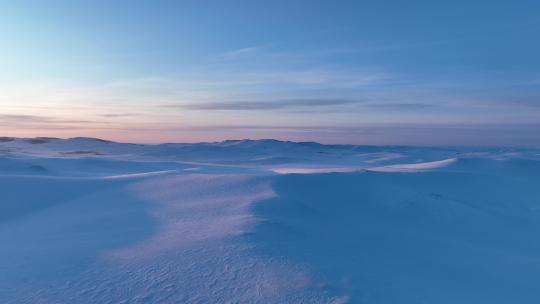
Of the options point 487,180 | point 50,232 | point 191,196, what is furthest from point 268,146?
point 50,232

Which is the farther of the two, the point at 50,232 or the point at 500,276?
the point at 50,232

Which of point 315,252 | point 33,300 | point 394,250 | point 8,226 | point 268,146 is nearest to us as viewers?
point 33,300

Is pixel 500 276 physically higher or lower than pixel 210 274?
lower

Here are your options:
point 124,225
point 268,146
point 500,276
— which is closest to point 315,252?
point 500,276

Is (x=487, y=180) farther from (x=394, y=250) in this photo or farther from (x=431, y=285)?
(x=431, y=285)

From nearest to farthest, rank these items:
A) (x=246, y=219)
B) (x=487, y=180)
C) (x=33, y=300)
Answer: (x=33, y=300) < (x=246, y=219) < (x=487, y=180)

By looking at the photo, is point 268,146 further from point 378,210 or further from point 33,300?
point 33,300
